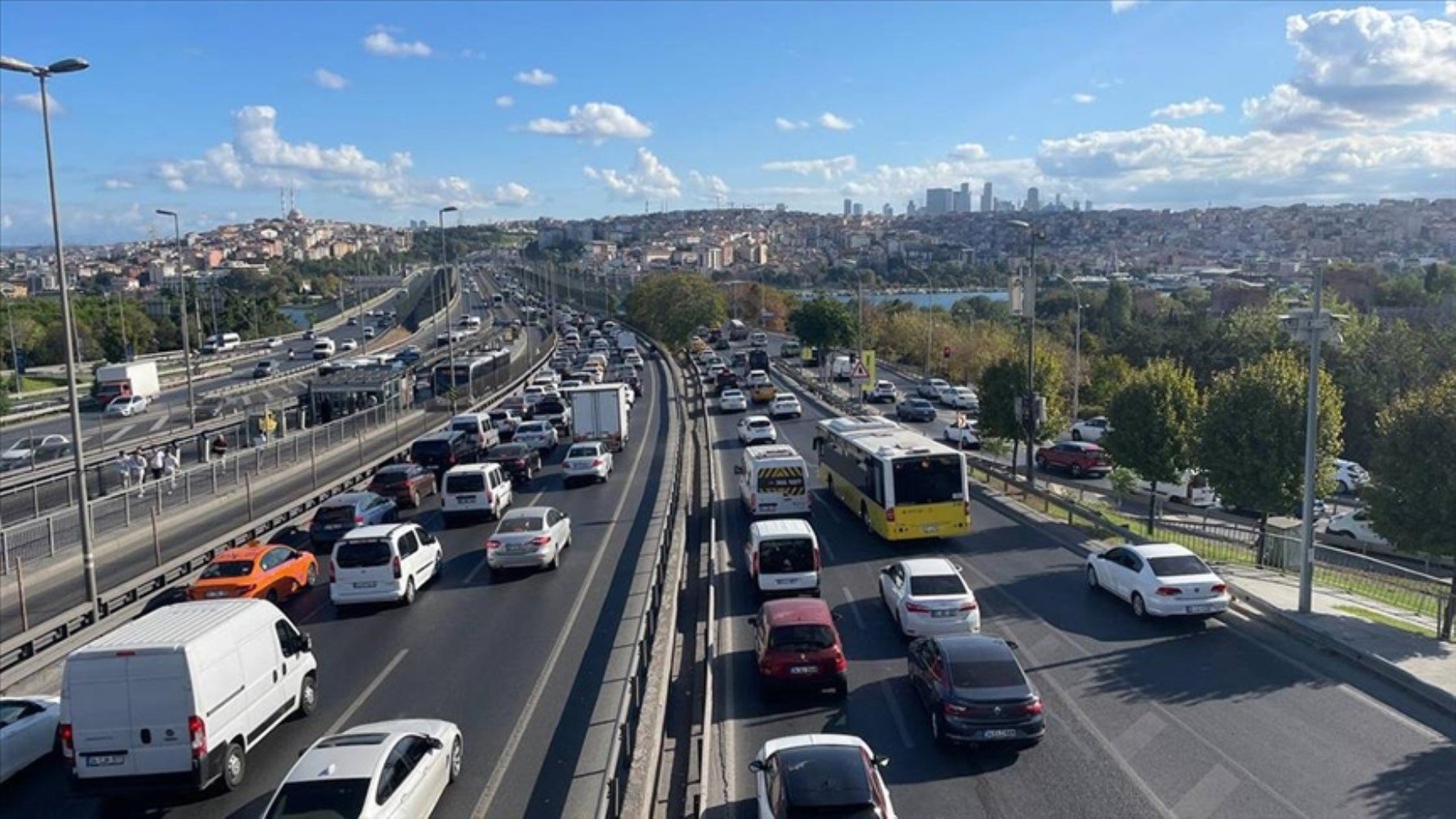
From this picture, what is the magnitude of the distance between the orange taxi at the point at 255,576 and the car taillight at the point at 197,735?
7932 millimetres

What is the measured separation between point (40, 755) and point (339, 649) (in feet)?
15.9

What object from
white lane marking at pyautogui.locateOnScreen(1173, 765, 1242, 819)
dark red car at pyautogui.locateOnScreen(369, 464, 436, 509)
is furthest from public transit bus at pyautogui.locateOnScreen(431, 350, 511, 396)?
white lane marking at pyautogui.locateOnScreen(1173, 765, 1242, 819)

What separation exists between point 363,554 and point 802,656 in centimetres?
967

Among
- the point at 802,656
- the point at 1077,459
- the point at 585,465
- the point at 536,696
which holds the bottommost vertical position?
the point at 1077,459

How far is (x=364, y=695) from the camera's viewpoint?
14805 mm

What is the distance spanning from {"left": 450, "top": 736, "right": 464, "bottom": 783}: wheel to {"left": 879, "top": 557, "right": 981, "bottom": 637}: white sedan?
7.55m

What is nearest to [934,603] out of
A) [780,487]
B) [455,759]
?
[455,759]

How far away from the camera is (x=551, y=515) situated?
22.9 m

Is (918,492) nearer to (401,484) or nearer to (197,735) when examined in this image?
(401,484)

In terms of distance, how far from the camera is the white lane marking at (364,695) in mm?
13617

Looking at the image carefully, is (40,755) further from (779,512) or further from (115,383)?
(115,383)

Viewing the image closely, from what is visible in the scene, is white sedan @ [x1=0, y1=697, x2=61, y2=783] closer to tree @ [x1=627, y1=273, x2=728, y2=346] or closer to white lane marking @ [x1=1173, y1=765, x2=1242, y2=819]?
white lane marking @ [x1=1173, y1=765, x2=1242, y2=819]

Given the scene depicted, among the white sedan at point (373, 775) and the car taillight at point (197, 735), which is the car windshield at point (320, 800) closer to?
the white sedan at point (373, 775)

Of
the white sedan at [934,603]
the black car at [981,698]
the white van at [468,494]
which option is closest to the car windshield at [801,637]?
the black car at [981,698]
